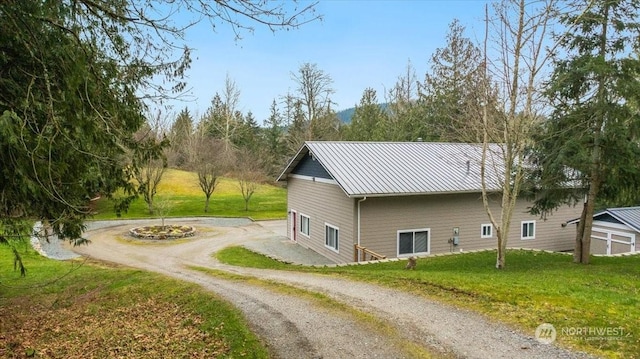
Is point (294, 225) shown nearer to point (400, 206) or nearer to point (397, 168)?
point (397, 168)

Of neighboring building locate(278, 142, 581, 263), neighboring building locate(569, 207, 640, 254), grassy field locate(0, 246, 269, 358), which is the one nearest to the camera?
grassy field locate(0, 246, 269, 358)

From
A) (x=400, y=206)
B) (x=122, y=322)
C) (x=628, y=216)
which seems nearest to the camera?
(x=122, y=322)

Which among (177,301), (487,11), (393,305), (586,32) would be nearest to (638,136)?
(586,32)

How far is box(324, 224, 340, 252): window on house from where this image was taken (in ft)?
59.8

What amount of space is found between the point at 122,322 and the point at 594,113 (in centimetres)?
1308

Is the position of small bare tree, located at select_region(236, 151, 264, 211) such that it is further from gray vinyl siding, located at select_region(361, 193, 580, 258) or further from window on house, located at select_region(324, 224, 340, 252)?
gray vinyl siding, located at select_region(361, 193, 580, 258)

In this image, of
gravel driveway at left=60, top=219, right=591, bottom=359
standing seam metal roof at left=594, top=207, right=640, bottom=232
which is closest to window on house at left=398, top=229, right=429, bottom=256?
gravel driveway at left=60, top=219, right=591, bottom=359

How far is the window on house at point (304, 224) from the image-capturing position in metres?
21.5

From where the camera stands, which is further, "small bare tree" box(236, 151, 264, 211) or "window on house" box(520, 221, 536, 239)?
"small bare tree" box(236, 151, 264, 211)

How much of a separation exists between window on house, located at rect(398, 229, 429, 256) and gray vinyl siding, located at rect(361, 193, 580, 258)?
0.21 metres

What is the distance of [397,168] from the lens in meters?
18.7

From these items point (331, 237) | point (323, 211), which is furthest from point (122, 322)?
point (323, 211)

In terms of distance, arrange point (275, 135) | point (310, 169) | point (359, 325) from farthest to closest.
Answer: point (275, 135)
point (310, 169)
point (359, 325)

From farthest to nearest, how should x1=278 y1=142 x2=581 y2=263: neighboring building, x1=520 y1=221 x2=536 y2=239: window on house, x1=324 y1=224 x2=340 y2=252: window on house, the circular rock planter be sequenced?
1. the circular rock planter
2. x1=520 y1=221 x2=536 y2=239: window on house
3. x1=324 y1=224 x2=340 y2=252: window on house
4. x1=278 y1=142 x2=581 y2=263: neighboring building
